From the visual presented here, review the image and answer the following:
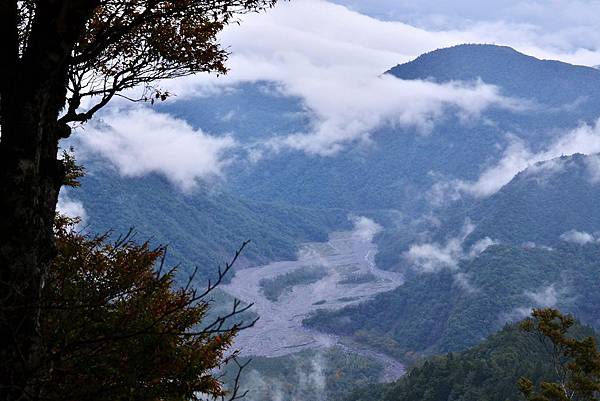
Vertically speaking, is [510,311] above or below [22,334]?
above

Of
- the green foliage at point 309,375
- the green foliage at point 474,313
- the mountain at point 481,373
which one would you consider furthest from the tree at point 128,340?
the green foliage at point 474,313

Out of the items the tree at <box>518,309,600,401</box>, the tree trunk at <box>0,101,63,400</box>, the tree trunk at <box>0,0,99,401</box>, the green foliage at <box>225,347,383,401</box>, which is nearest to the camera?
the tree trunk at <box>0,101,63,400</box>

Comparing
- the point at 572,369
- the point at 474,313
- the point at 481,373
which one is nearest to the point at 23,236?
the point at 572,369

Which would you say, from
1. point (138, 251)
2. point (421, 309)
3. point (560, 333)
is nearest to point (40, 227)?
point (138, 251)

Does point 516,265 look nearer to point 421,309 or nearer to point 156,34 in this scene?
point 421,309

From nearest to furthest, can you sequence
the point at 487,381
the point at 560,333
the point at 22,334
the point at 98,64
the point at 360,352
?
the point at 22,334 < the point at 98,64 < the point at 560,333 < the point at 487,381 < the point at 360,352

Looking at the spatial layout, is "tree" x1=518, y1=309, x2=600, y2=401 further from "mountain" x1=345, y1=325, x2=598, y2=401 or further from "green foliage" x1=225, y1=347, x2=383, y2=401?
"green foliage" x1=225, y1=347, x2=383, y2=401

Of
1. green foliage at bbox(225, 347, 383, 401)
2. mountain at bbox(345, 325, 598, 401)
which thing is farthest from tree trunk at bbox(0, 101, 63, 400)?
green foliage at bbox(225, 347, 383, 401)

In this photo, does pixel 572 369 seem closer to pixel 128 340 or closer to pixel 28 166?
pixel 128 340

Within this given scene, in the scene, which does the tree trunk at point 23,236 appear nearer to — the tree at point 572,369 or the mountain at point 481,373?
the tree at point 572,369
